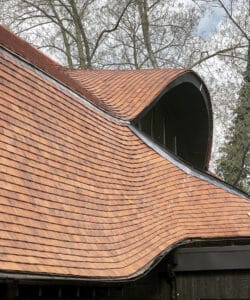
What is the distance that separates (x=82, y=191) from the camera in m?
6.87

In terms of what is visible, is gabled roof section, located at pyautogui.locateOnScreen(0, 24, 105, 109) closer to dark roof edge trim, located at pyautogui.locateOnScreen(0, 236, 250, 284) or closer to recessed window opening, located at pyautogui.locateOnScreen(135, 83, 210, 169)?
dark roof edge trim, located at pyautogui.locateOnScreen(0, 236, 250, 284)

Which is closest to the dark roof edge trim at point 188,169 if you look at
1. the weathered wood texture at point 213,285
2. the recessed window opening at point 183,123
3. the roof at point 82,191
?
the roof at point 82,191

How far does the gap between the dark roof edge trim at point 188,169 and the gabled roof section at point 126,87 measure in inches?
17.7

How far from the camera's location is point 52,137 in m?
6.90

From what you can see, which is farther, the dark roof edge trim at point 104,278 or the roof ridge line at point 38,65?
the roof ridge line at point 38,65

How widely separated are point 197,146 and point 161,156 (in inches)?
224

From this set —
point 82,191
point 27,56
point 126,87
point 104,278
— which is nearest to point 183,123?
point 126,87

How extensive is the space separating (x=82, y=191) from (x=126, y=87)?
5.20 metres

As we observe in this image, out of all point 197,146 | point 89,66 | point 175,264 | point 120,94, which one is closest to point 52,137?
point 175,264

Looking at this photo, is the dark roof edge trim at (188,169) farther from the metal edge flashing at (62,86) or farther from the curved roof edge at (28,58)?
the curved roof edge at (28,58)

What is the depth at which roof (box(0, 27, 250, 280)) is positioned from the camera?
5.33 m

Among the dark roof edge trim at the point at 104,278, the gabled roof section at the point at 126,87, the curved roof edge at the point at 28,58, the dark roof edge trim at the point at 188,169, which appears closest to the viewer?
the dark roof edge trim at the point at 104,278

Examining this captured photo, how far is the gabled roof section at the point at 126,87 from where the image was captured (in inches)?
409

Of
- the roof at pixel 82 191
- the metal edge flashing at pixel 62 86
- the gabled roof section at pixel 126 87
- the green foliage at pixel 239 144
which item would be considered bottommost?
the roof at pixel 82 191
